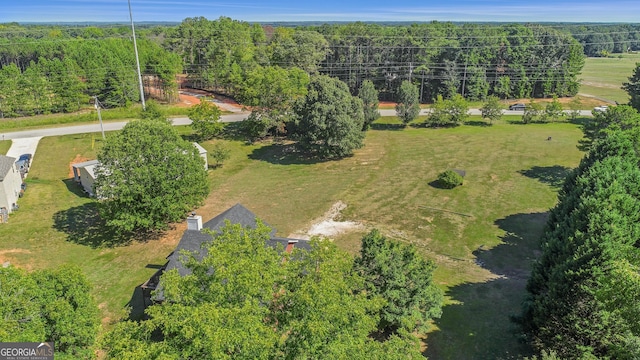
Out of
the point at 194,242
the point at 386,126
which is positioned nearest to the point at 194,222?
the point at 194,242

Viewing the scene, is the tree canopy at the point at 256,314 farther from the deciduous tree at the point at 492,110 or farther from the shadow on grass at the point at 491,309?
the deciduous tree at the point at 492,110

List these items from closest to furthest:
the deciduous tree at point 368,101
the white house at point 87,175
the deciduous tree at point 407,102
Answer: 1. the white house at point 87,175
2. the deciduous tree at point 368,101
3. the deciduous tree at point 407,102

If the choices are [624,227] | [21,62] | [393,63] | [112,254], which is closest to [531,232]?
[624,227]

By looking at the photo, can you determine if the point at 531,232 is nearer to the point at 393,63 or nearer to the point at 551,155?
the point at 551,155

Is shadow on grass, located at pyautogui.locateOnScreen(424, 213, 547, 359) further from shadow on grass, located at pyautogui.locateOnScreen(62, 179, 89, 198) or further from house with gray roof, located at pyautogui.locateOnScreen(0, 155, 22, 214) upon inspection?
house with gray roof, located at pyautogui.locateOnScreen(0, 155, 22, 214)

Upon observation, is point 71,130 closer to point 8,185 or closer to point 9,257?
point 8,185

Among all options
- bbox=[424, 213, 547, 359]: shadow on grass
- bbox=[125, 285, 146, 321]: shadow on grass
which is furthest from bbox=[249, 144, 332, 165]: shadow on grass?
bbox=[125, 285, 146, 321]: shadow on grass

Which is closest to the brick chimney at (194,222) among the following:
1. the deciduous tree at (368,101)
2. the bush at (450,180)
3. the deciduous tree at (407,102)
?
the bush at (450,180)
